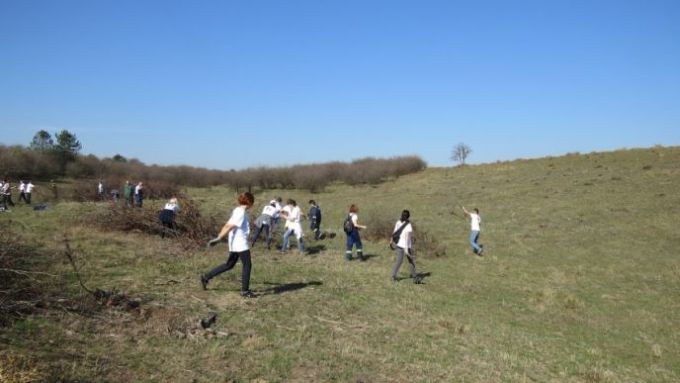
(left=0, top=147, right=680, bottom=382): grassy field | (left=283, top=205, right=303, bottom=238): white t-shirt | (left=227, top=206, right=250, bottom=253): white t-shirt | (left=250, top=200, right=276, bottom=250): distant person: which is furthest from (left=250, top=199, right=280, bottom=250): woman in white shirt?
(left=227, top=206, right=250, bottom=253): white t-shirt

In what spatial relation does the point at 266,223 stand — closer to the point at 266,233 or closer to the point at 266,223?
the point at 266,223

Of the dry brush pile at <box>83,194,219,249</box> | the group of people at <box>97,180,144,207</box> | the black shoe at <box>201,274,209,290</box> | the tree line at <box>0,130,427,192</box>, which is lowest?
the black shoe at <box>201,274,209,290</box>

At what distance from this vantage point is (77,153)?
2351 inches

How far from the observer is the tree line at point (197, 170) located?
52.8 metres

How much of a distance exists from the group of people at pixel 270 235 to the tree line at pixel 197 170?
39618 millimetres

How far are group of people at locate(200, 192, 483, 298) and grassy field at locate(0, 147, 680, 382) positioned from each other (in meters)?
0.44

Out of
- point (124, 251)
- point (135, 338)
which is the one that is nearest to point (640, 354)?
point (135, 338)

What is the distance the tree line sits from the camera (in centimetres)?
5278

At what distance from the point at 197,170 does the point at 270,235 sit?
56685 mm

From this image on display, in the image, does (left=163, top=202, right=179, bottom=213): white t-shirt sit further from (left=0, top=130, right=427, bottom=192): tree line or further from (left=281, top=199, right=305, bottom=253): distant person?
(left=0, top=130, right=427, bottom=192): tree line

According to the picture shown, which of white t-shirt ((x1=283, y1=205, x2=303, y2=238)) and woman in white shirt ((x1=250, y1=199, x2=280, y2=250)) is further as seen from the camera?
woman in white shirt ((x1=250, y1=199, x2=280, y2=250))

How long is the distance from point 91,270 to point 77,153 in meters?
56.3

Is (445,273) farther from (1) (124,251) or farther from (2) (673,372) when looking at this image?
(1) (124,251)

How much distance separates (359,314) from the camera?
9.49 meters
